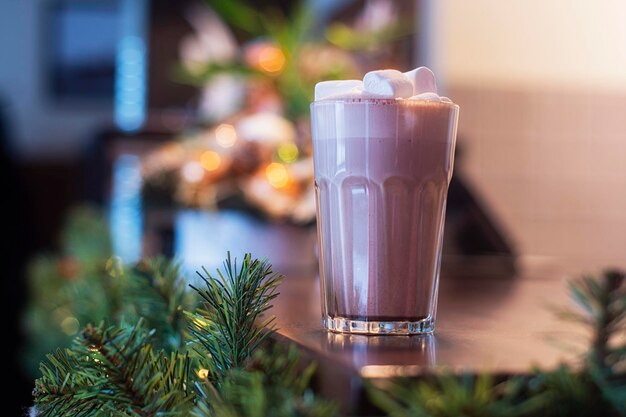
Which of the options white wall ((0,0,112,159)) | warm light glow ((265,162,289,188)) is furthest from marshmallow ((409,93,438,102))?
white wall ((0,0,112,159))

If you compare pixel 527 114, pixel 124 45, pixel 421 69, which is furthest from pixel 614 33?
pixel 421 69

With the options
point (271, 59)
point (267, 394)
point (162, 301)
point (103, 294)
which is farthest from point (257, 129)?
point (267, 394)

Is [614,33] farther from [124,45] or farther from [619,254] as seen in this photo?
[124,45]

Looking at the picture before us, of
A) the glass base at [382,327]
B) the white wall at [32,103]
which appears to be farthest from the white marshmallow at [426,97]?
the white wall at [32,103]

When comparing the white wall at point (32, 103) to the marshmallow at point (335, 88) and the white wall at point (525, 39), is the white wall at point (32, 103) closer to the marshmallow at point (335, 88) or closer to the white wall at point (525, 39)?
the white wall at point (525, 39)

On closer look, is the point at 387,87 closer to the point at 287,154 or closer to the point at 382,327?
the point at 382,327

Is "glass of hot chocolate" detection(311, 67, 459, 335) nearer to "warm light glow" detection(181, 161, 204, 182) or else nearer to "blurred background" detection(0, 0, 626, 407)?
"blurred background" detection(0, 0, 626, 407)
